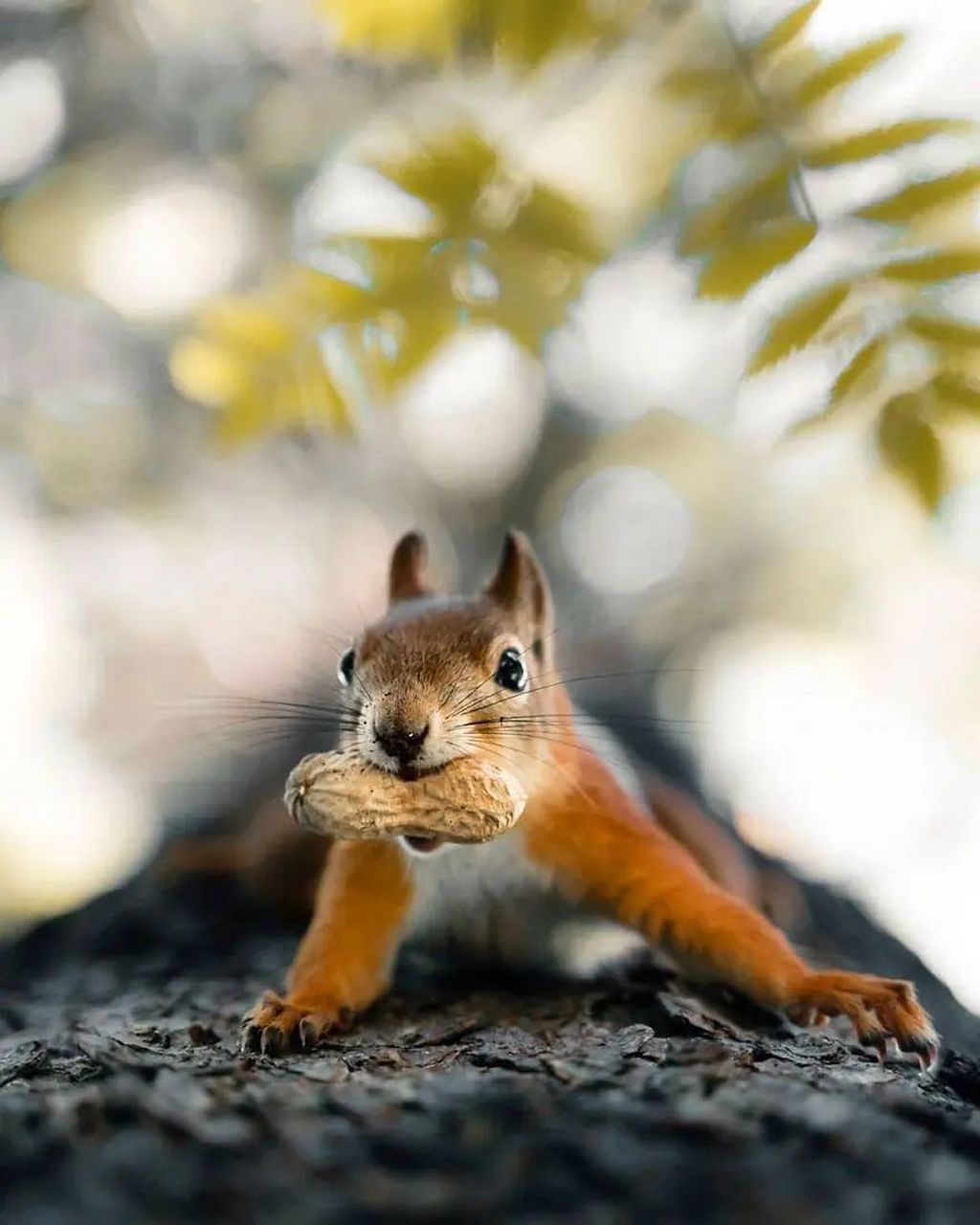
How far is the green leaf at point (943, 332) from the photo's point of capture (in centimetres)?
111

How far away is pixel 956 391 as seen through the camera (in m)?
1.12

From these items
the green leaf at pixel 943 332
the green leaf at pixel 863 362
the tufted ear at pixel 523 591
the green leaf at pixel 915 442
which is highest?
the green leaf at pixel 943 332

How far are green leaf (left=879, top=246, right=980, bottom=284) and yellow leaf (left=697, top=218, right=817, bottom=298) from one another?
9cm

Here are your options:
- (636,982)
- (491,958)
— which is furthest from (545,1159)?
(491,958)

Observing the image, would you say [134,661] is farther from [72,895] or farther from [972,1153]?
[972,1153]

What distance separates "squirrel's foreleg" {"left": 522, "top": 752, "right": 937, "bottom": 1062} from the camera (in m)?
1.04

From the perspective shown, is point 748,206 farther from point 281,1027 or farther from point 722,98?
point 281,1027

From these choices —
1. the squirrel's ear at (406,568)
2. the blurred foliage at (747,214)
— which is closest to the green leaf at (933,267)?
the blurred foliage at (747,214)

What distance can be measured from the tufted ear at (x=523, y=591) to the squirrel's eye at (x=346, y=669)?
0.20 m

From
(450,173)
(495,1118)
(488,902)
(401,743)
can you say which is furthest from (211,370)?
(495,1118)

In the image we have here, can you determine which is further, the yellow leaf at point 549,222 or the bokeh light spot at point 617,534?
the bokeh light spot at point 617,534

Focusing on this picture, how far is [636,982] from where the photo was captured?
46.9 inches

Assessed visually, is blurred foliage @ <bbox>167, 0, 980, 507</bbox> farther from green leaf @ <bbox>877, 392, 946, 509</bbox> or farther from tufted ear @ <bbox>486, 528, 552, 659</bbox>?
tufted ear @ <bbox>486, 528, 552, 659</bbox>

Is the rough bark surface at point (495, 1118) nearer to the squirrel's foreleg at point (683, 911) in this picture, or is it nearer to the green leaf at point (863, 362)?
the squirrel's foreleg at point (683, 911)
